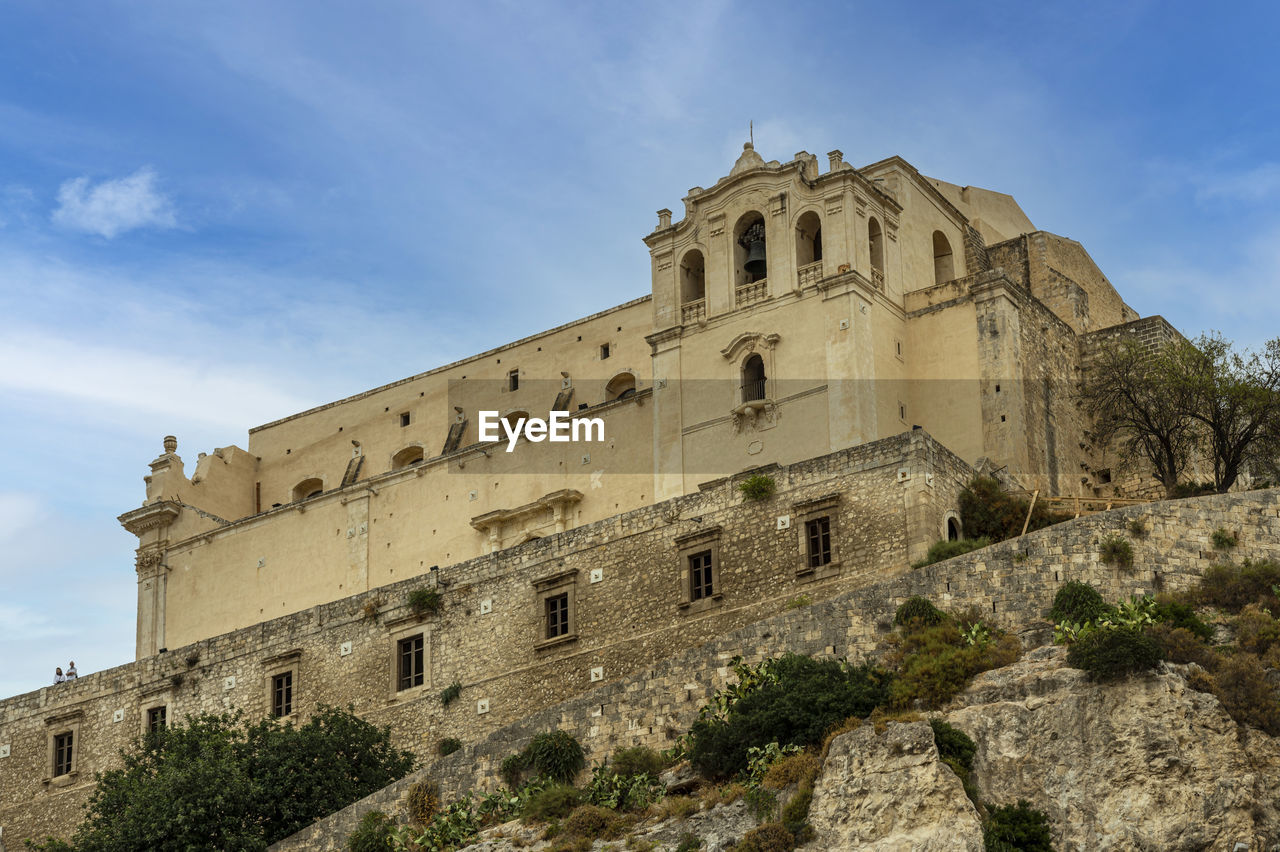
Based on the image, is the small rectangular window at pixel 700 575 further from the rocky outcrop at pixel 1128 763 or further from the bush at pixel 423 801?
the rocky outcrop at pixel 1128 763

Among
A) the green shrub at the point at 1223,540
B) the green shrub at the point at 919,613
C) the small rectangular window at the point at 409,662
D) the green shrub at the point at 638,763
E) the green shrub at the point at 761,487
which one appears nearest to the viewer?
the green shrub at the point at 919,613

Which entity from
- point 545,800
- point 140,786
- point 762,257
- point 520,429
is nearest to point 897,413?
point 762,257

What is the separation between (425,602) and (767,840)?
1552 cm

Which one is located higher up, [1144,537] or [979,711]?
[1144,537]

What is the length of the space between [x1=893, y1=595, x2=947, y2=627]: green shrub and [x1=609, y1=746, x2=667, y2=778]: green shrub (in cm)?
450

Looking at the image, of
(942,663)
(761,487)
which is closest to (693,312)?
(761,487)

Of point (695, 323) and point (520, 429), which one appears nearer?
point (695, 323)

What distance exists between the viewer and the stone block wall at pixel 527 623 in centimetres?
3662

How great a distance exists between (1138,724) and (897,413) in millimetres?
17149

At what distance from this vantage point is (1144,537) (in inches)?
1226

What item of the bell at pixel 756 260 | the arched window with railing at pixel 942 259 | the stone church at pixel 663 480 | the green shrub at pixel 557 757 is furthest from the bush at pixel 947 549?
the arched window with railing at pixel 942 259

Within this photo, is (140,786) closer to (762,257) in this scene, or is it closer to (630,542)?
(630,542)

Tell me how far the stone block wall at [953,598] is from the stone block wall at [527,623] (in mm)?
4033

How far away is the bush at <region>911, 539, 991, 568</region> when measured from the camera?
3412 centimetres
